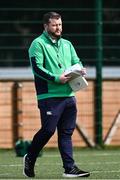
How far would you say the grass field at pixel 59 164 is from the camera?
9.11 meters

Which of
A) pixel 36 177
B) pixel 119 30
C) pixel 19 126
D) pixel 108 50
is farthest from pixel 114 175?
pixel 119 30

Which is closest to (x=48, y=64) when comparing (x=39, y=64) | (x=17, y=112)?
(x=39, y=64)

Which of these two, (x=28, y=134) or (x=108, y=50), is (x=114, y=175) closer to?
(x=28, y=134)

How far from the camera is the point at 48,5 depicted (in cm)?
1939

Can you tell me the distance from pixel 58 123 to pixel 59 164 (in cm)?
225

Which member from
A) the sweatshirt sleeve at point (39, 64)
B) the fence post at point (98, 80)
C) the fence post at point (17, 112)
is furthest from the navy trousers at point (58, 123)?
the fence post at point (98, 80)

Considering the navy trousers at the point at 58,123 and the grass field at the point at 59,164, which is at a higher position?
the navy trousers at the point at 58,123

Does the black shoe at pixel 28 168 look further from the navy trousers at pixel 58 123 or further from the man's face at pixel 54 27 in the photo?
the man's face at pixel 54 27

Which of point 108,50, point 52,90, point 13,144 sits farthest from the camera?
point 108,50

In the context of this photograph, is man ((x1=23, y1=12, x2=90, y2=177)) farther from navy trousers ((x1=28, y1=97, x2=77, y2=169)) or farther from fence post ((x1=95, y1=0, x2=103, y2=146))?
fence post ((x1=95, y1=0, x2=103, y2=146))

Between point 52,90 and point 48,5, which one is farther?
point 48,5

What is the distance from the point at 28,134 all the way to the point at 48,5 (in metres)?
5.33

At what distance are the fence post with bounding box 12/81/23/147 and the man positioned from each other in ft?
19.3

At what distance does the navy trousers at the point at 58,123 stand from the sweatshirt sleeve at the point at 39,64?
25 centimetres
